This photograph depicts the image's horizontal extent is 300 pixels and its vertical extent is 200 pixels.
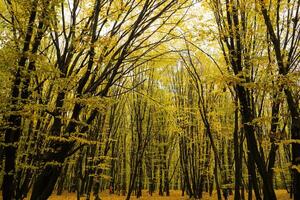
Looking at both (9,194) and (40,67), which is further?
(9,194)

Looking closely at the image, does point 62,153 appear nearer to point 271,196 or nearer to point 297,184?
point 271,196

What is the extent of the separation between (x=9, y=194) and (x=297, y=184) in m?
7.27

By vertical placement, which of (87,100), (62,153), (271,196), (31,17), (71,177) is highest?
(31,17)

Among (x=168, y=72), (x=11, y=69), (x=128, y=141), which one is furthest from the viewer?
(x=128, y=141)

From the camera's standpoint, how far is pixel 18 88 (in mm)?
6777

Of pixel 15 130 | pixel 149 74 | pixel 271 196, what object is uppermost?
pixel 149 74

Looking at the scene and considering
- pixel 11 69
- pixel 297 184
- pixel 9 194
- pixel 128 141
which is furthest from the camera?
pixel 128 141

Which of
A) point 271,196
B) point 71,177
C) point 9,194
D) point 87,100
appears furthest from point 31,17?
point 71,177

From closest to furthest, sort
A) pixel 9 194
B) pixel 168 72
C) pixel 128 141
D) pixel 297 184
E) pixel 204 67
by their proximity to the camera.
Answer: pixel 9 194 → pixel 297 184 → pixel 204 67 → pixel 168 72 → pixel 128 141

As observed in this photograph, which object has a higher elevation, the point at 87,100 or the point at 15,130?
the point at 87,100

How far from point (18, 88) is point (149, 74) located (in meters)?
17.4

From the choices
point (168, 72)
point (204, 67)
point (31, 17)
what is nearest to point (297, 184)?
point (31, 17)

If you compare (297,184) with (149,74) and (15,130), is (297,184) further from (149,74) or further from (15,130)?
(149,74)

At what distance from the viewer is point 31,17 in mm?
6758
